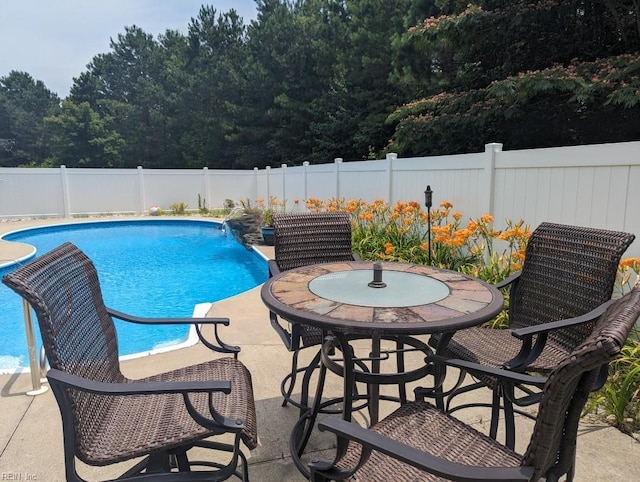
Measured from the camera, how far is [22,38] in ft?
77.9

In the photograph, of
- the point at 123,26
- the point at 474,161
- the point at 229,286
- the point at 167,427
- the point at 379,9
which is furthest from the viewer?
the point at 123,26

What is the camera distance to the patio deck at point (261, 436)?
6.54ft

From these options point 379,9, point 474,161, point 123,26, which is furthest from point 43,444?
point 123,26

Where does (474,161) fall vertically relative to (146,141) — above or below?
below

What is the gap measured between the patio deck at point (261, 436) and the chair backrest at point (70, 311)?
678 millimetres

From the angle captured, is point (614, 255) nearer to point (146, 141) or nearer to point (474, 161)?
point (474, 161)

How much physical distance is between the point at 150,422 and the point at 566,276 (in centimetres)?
216

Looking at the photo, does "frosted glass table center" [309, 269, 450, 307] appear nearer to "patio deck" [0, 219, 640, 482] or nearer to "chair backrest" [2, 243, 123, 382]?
"patio deck" [0, 219, 640, 482]

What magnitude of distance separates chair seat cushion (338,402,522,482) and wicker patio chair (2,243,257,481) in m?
0.46

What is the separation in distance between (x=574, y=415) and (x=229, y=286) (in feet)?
22.6

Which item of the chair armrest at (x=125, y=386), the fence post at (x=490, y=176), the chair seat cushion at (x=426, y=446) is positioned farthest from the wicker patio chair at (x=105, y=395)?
the fence post at (x=490, y=176)

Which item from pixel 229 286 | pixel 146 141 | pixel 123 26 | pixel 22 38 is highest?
pixel 123 26

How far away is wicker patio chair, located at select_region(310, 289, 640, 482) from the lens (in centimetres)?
102

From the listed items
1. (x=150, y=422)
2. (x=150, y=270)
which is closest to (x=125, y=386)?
(x=150, y=422)
